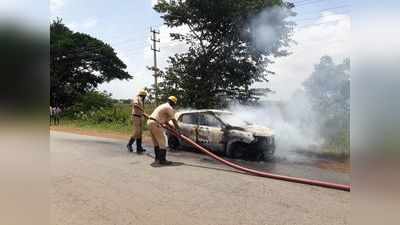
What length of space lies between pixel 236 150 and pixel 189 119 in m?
1.61

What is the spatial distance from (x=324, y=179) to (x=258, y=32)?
701cm

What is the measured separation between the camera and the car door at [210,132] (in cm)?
817

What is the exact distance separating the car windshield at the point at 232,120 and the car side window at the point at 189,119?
624 mm

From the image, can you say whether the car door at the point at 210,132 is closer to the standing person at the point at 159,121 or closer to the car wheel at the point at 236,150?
the car wheel at the point at 236,150

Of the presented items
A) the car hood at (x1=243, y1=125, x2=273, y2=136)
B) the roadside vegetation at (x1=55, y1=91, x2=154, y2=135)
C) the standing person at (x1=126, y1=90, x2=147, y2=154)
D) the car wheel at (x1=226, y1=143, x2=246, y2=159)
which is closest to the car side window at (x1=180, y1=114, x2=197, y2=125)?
the standing person at (x1=126, y1=90, x2=147, y2=154)

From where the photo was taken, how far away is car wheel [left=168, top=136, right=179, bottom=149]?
28.4ft

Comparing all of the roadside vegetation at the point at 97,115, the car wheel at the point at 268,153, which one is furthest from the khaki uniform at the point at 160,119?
the roadside vegetation at the point at 97,115

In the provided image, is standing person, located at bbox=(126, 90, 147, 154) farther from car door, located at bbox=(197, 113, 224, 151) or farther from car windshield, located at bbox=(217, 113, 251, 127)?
car windshield, located at bbox=(217, 113, 251, 127)

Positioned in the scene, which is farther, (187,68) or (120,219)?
(187,68)

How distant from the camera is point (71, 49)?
20625 mm

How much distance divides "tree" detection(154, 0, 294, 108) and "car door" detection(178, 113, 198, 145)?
10.9ft

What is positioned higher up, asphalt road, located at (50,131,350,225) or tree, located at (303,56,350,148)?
tree, located at (303,56,350,148)
